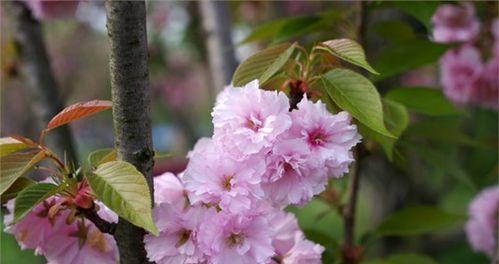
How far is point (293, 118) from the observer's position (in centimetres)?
78

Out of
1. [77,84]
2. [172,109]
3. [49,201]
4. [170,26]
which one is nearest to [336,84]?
[49,201]

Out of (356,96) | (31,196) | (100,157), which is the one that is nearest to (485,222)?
(356,96)

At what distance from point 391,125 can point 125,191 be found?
1.47ft

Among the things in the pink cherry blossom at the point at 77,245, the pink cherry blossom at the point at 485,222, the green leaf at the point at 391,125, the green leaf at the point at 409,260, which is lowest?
the pink cherry blossom at the point at 485,222

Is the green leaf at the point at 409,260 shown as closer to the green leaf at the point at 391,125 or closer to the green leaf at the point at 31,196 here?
the green leaf at the point at 391,125

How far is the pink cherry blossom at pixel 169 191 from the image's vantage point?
87 cm

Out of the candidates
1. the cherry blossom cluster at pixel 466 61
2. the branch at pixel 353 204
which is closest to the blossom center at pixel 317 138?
the branch at pixel 353 204

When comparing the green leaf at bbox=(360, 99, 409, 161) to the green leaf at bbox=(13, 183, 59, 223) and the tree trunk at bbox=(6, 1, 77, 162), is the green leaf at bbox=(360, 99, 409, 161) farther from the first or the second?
the tree trunk at bbox=(6, 1, 77, 162)

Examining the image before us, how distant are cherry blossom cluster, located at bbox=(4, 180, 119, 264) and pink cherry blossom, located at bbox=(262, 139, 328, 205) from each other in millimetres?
224

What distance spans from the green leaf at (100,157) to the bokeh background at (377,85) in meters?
0.13

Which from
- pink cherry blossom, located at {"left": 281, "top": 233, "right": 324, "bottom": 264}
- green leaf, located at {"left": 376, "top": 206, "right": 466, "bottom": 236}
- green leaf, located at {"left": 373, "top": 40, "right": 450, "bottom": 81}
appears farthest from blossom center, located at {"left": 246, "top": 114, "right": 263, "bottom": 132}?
green leaf, located at {"left": 376, "top": 206, "right": 466, "bottom": 236}

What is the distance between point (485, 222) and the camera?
5.87 feet

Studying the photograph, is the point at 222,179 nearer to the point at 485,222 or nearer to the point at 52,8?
the point at 52,8

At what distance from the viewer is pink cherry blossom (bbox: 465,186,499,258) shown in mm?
1786
